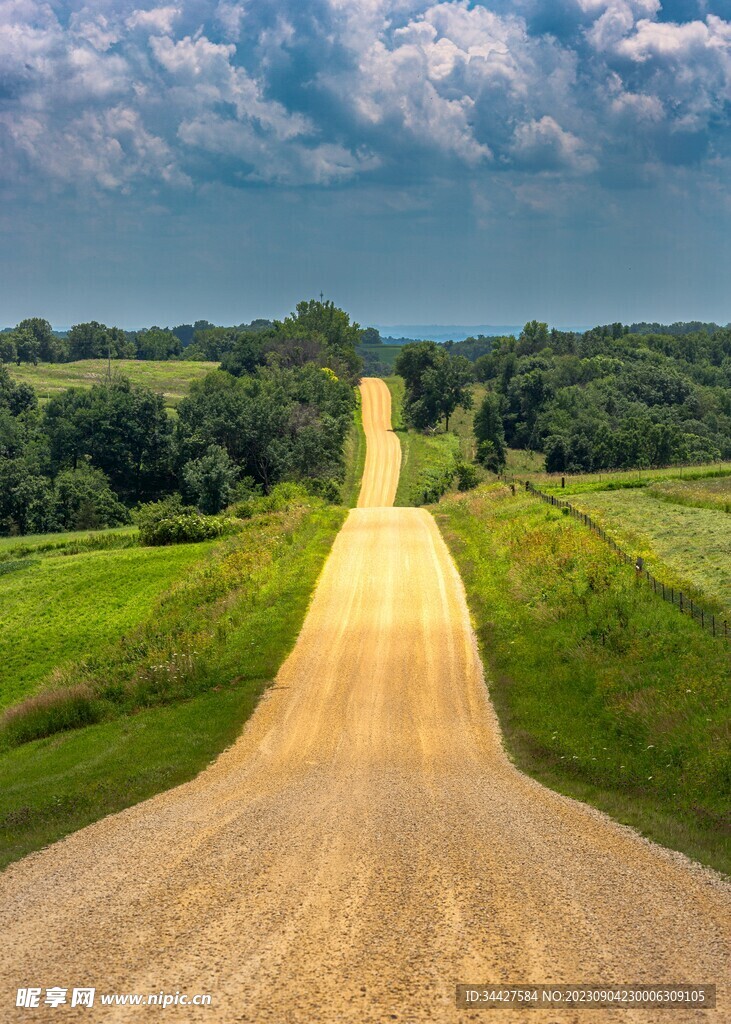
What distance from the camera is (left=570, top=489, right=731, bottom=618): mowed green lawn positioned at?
36219 mm

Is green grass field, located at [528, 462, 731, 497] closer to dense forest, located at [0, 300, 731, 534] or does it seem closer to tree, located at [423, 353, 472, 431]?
dense forest, located at [0, 300, 731, 534]

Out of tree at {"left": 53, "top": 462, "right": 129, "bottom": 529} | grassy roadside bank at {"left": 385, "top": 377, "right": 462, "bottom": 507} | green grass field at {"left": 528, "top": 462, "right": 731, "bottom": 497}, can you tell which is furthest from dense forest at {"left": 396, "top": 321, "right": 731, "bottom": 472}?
tree at {"left": 53, "top": 462, "right": 129, "bottom": 529}

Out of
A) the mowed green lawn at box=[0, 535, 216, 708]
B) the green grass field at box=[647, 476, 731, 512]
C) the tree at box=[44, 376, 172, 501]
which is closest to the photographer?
the mowed green lawn at box=[0, 535, 216, 708]

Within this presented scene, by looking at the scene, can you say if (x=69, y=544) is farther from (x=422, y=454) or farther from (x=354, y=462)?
(x=422, y=454)

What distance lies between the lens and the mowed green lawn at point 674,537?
1426 inches

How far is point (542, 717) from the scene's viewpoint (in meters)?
24.7

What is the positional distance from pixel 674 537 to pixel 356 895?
128 feet

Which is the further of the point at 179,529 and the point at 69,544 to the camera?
the point at 69,544

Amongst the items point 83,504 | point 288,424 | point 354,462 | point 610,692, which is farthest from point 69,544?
point 610,692

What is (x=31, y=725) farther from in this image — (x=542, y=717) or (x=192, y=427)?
(x=192, y=427)

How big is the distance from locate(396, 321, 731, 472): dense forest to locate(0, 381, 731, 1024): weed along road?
292 ft

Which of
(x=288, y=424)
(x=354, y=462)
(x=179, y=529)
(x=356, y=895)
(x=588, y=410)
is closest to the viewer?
(x=356, y=895)

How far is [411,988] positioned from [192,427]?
91.0m

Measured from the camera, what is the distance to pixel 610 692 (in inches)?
969
